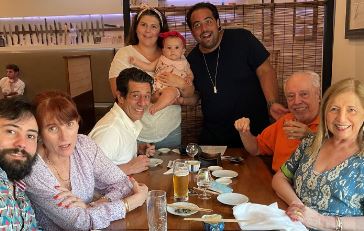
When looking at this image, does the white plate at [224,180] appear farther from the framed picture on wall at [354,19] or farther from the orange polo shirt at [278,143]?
the framed picture on wall at [354,19]

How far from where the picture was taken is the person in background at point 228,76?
2.84 metres

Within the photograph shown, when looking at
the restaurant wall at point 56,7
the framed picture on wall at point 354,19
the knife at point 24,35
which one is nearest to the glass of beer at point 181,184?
the framed picture on wall at point 354,19

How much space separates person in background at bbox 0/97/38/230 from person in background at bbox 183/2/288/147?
5.20ft

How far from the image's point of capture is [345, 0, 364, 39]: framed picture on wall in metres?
2.46

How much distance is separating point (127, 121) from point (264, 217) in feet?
3.24

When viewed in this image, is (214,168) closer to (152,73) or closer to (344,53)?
(152,73)

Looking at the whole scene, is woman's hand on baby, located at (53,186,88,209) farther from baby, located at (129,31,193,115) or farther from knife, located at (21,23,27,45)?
knife, located at (21,23,27,45)

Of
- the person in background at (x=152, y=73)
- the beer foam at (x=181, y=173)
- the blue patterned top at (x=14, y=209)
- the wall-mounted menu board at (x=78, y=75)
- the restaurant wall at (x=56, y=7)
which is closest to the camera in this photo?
the blue patterned top at (x=14, y=209)

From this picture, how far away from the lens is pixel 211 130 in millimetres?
2977

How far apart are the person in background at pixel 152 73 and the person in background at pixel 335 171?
1.11 metres

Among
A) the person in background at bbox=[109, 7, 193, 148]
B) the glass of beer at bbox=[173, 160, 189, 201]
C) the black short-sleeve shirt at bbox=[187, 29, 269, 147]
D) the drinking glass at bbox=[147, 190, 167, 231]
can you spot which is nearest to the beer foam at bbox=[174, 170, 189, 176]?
the glass of beer at bbox=[173, 160, 189, 201]

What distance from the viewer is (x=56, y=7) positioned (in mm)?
5391

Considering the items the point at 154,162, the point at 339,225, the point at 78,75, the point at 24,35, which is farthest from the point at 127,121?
the point at 24,35

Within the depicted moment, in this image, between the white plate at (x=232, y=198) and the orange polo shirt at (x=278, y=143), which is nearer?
the white plate at (x=232, y=198)
